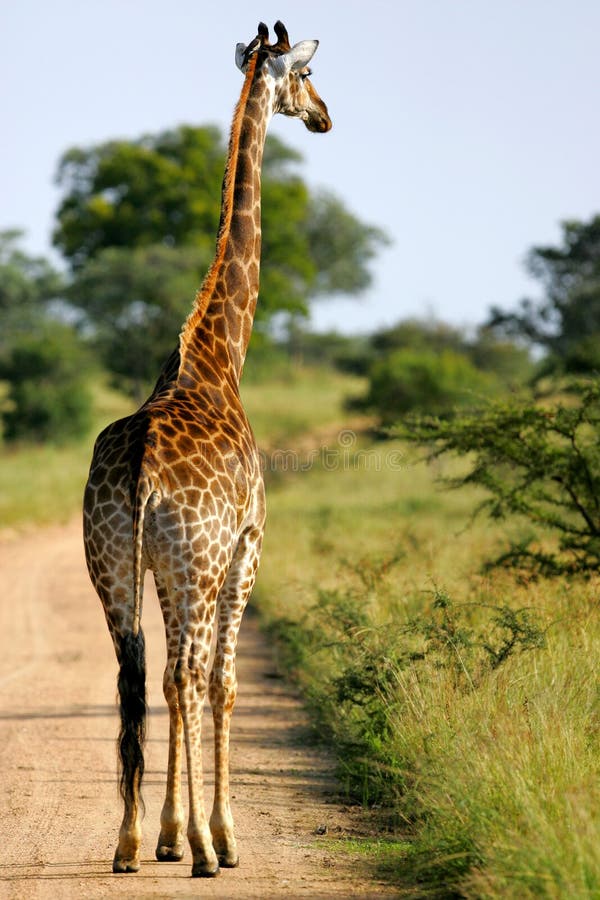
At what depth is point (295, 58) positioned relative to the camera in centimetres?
732

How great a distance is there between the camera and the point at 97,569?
5074 mm

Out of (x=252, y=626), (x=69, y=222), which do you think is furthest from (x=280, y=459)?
(x=252, y=626)

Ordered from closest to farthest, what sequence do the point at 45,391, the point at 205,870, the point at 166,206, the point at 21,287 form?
the point at 205,870 → the point at 45,391 → the point at 166,206 → the point at 21,287

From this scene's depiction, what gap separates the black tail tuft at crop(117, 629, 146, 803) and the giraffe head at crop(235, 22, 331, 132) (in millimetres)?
3858

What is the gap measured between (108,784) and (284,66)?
4.37 meters

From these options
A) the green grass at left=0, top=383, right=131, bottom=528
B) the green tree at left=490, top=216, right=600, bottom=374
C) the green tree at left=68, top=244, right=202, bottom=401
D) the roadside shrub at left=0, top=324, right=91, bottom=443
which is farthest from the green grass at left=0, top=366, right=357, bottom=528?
the green tree at left=490, top=216, right=600, bottom=374

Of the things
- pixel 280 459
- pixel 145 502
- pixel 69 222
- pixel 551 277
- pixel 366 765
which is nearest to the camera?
pixel 145 502

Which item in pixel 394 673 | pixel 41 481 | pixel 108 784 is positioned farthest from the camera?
pixel 41 481

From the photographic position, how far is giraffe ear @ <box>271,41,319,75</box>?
725 centimetres

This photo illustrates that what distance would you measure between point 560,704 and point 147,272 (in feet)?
99.1

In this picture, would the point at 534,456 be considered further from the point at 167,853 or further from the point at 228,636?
the point at 167,853

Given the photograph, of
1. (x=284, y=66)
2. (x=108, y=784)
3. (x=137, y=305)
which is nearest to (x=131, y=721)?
(x=108, y=784)

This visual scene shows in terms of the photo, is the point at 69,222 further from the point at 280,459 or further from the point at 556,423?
the point at 556,423

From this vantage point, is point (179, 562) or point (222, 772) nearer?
point (179, 562)
